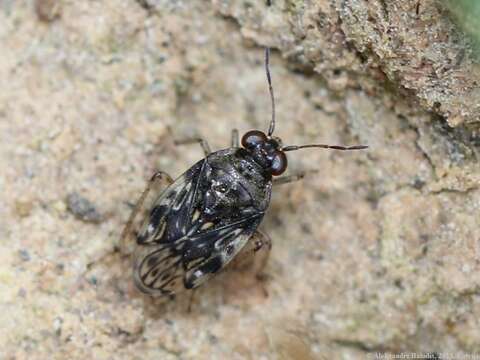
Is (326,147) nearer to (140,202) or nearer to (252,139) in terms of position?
(252,139)

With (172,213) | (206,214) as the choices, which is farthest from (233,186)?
(172,213)

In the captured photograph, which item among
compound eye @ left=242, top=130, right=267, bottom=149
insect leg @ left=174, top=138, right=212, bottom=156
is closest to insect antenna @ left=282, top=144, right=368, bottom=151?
compound eye @ left=242, top=130, right=267, bottom=149

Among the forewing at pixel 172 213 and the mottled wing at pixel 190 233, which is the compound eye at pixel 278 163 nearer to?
the mottled wing at pixel 190 233

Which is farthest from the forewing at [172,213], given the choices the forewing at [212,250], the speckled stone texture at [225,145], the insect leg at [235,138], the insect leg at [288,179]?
the insect leg at [288,179]

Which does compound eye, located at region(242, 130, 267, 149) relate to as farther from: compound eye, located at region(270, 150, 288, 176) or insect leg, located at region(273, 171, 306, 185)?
insect leg, located at region(273, 171, 306, 185)

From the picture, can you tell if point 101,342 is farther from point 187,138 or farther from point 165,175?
point 187,138

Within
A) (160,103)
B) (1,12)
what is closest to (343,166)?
(160,103)
